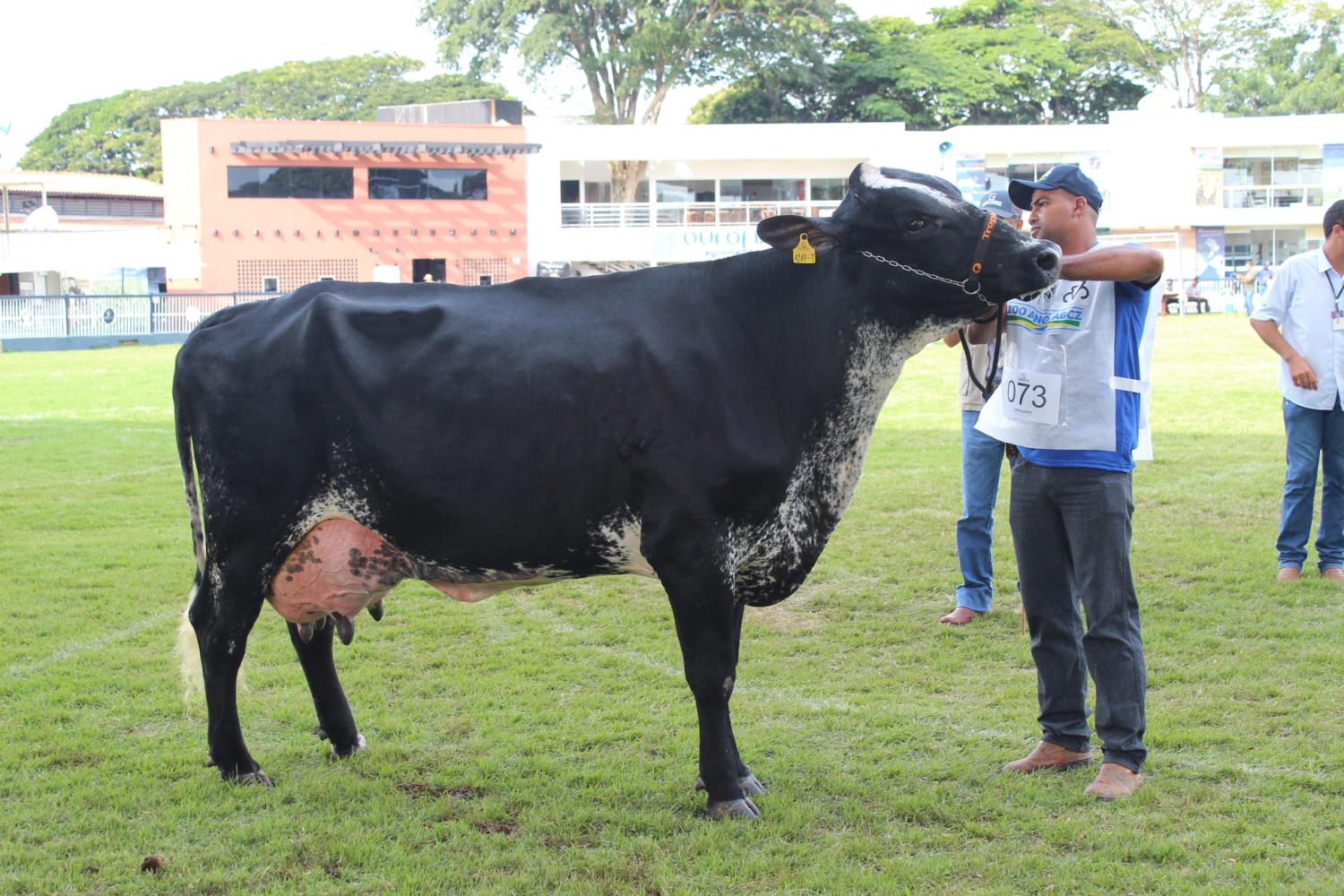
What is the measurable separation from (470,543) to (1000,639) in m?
3.46

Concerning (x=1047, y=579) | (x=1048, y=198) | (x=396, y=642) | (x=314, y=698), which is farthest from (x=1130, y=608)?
(x=396, y=642)

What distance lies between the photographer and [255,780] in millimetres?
5098

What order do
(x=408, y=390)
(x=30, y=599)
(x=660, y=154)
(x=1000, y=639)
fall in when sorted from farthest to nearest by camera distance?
1. (x=660, y=154)
2. (x=30, y=599)
3. (x=1000, y=639)
4. (x=408, y=390)

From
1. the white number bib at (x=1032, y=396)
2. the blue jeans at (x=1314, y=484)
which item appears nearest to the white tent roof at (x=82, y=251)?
the blue jeans at (x=1314, y=484)

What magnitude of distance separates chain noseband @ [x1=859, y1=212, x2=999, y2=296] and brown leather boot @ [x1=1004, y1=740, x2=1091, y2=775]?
73.9 inches

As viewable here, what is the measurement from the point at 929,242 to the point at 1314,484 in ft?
16.3

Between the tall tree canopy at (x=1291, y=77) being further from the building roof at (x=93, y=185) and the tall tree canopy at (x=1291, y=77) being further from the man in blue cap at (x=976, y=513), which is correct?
the man in blue cap at (x=976, y=513)

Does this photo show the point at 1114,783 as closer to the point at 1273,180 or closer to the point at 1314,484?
the point at 1314,484

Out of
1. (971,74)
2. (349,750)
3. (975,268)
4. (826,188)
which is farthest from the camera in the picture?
(971,74)

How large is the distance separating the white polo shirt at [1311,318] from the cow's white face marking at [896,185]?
4654 millimetres

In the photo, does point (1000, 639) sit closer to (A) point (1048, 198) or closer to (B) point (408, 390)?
(A) point (1048, 198)

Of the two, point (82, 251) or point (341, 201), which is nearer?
point (82, 251)

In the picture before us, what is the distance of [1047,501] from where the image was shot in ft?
16.6

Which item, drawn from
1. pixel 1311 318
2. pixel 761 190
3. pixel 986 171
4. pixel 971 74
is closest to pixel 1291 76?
pixel 971 74
